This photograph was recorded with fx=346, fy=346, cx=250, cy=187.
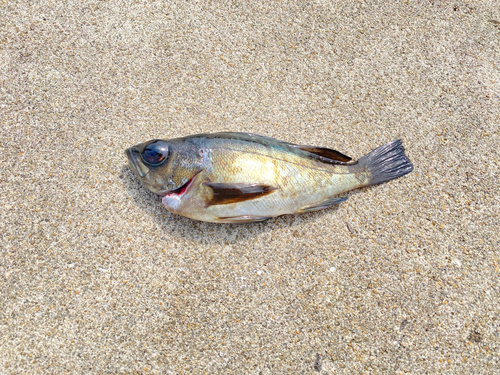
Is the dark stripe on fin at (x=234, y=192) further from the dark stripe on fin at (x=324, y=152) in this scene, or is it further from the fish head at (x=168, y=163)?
the dark stripe on fin at (x=324, y=152)

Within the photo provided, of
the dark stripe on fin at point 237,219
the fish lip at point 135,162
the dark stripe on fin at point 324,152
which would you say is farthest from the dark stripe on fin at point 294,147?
the dark stripe on fin at point 237,219

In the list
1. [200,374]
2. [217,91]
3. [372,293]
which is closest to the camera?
[200,374]

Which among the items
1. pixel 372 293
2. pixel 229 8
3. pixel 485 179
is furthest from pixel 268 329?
pixel 229 8

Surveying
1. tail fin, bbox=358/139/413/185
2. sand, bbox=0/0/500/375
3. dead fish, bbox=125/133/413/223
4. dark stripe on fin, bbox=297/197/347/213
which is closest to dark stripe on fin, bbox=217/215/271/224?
dead fish, bbox=125/133/413/223

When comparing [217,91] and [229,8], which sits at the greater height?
[229,8]

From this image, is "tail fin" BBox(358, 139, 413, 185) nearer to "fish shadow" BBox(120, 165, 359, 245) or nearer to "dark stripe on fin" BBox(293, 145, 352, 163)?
"dark stripe on fin" BBox(293, 145, 352, 163)

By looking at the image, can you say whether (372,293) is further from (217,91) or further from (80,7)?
(80,7)
